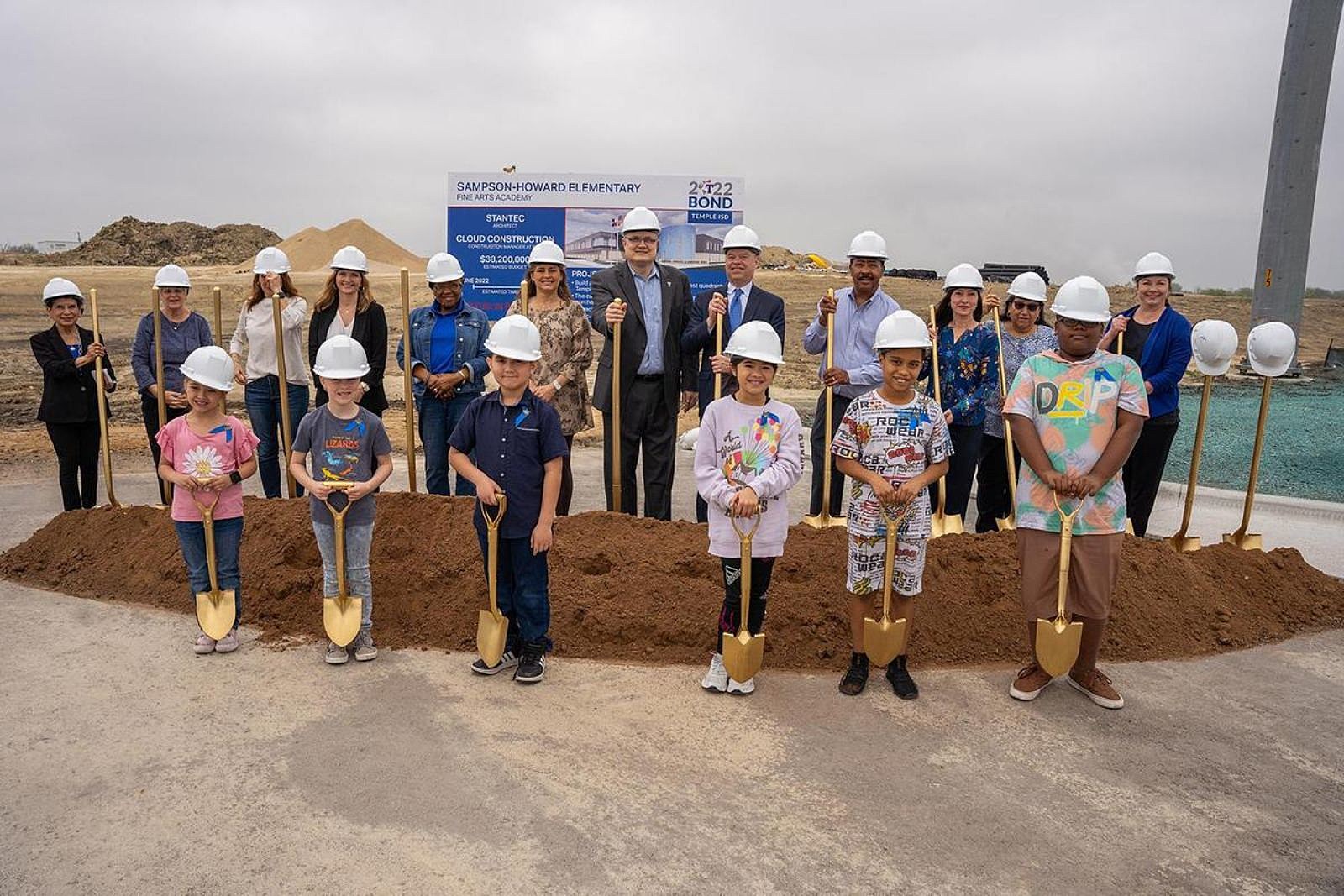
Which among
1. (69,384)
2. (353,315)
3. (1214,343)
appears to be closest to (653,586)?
(353,315)

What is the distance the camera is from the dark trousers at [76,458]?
649 cm

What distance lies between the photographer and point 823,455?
6.03 meters

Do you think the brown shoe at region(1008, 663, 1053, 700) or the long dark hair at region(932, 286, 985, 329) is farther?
Answer: the long dark hair at region(932, 286, 985, 329)

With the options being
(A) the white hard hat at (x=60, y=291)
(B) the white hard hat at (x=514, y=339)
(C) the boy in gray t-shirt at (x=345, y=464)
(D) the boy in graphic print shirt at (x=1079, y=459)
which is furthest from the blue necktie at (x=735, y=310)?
(A) the white hard hat at (x=60, y=291)

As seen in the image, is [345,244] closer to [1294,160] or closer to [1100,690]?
[1294,160]

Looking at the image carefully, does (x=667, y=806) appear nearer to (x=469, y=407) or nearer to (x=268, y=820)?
(x=268, y=820)

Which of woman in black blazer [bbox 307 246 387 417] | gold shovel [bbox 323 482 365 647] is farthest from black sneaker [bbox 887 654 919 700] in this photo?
woman in black blazer [bbox 307 246 387 417]

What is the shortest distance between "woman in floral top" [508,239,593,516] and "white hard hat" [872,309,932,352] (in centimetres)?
216

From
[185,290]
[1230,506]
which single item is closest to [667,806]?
[185,290]

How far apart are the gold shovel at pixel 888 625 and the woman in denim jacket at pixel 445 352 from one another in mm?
2823

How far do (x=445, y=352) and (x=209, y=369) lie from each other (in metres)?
1.62

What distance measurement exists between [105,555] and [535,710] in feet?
10.8

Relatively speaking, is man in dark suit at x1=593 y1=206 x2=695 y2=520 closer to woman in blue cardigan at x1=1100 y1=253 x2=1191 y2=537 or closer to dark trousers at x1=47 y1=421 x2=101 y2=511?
woman in blue cardigan at x1=1100 y1=253 x2=1191 y2=537

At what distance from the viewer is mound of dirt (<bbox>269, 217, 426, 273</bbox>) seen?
46.7 m
